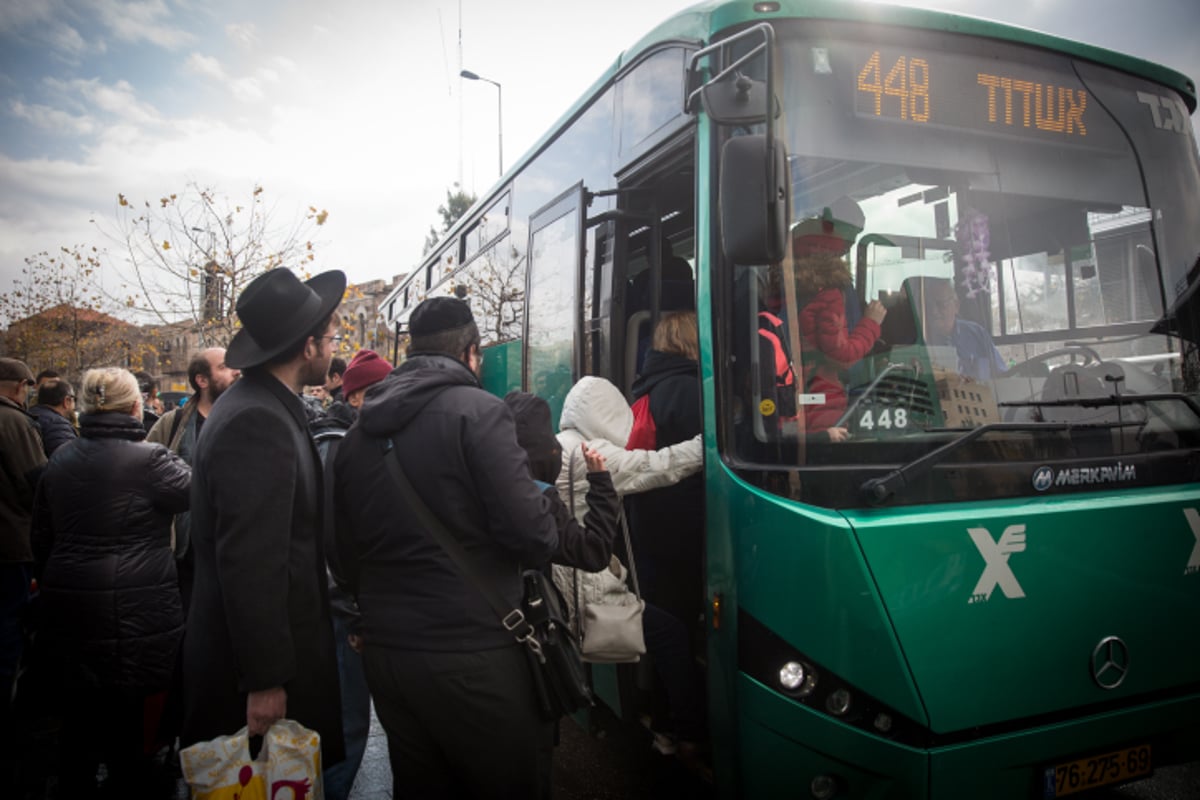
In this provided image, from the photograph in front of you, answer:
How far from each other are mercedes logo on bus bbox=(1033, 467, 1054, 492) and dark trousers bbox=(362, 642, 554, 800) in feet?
6.22

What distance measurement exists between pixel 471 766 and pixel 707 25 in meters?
2.83

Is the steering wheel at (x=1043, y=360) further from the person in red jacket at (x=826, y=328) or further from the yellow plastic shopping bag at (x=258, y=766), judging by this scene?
the yellow plastic shopping bag at (x=258, y=766)

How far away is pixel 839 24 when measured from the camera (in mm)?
2934

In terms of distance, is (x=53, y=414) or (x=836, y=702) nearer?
(x=836, y=702)

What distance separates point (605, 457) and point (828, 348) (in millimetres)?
1093

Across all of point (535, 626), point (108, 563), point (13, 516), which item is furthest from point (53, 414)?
point (535, 626)

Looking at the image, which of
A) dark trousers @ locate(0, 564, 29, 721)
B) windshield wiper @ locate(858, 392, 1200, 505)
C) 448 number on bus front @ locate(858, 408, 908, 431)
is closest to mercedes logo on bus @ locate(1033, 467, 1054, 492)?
windshield wiper @ locate(858, 392, 1200, 505)

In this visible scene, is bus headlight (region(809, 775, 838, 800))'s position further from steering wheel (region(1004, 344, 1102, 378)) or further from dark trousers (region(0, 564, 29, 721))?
dark trousers (region(0, 564, 29, 721))

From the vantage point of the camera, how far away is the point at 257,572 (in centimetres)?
231

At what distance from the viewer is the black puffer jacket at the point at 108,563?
11.3 ft

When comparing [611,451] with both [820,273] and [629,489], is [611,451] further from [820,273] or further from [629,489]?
[820,273]

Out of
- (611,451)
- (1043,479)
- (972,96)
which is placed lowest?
(1043,479)

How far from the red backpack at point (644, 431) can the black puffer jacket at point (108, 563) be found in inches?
87.1

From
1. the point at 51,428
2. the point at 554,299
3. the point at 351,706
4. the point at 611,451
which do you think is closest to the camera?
the point at 611,451
